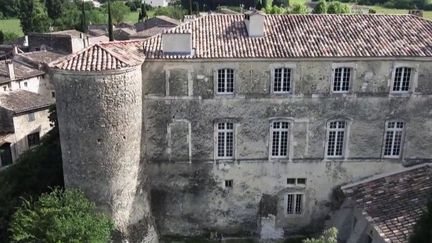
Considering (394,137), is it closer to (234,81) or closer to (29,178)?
(234,81)

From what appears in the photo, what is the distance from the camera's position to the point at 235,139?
3203 centimetres

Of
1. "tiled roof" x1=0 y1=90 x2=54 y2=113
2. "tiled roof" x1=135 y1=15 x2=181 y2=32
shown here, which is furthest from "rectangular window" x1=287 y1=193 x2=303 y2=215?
"tiled roof" x1=135 y1=15 x2=181 y2=32

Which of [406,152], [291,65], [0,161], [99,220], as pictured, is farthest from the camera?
[0,161]

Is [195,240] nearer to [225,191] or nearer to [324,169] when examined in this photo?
[225,191]

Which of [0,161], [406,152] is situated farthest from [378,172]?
[0,161]

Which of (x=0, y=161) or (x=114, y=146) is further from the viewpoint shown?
(x=0, y=161)

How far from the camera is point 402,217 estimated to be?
27703mm

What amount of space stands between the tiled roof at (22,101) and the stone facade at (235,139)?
23.5 meters

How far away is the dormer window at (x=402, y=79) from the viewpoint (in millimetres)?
31000

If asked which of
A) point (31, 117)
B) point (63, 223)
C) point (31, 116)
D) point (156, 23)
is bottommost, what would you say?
point (31, 117)

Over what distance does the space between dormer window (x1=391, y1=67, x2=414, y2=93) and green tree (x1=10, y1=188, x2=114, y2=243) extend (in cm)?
2021

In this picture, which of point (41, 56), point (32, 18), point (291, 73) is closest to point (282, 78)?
point (291, 73)

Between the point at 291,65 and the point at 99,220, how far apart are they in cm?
1511

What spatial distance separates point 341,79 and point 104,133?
15.4m
